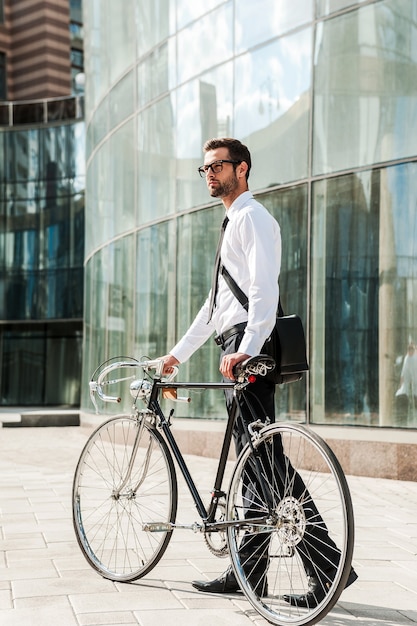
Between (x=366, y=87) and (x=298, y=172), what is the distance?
133cm

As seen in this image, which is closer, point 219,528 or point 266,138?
point 219,528

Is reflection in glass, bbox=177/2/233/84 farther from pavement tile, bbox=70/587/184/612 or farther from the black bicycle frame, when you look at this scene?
pavement tile, bbox=70/587/184/612

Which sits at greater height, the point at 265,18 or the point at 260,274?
the point at 265,18

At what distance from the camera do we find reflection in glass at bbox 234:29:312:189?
11.2 meters

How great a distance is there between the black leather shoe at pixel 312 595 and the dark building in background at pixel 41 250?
80.3 ft

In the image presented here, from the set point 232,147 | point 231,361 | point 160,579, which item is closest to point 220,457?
point 231,361

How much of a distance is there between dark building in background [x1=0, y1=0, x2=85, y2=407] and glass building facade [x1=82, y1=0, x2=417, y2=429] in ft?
42.4

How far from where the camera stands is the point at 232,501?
4059 millimetres

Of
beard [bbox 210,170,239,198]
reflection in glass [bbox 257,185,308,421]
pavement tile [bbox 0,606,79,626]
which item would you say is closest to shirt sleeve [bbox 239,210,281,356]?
beard [bbox 210,170,239,198]

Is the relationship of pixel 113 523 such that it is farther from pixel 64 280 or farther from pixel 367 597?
pixel 64 280

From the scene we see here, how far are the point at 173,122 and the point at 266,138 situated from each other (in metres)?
2.47

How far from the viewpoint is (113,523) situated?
15.8ft

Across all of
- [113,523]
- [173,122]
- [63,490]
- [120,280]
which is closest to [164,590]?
[113,523]

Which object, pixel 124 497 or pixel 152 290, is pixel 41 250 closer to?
pixel 152 290
